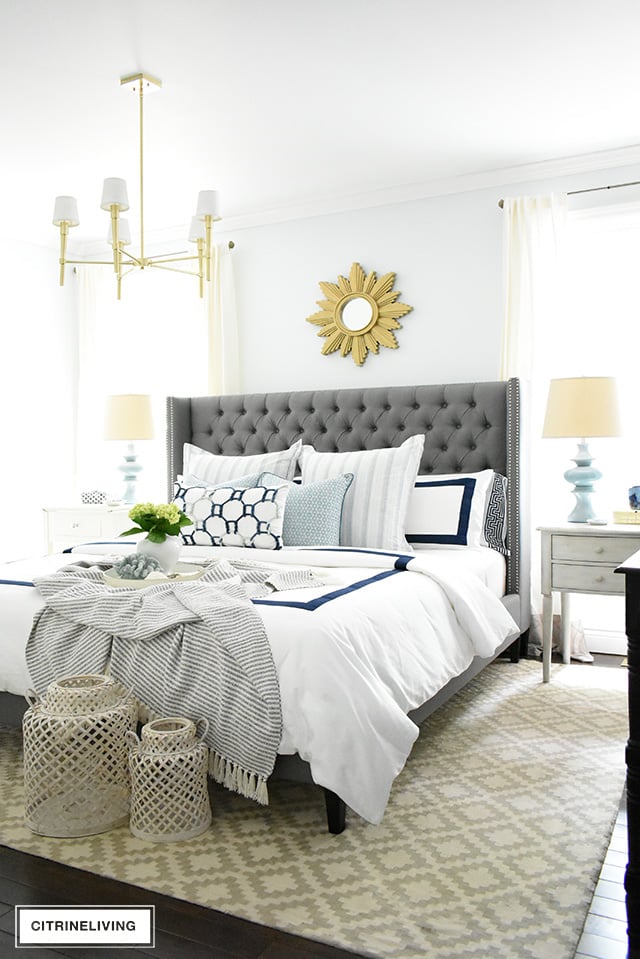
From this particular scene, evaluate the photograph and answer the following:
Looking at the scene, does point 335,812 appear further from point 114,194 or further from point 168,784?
point 114,194

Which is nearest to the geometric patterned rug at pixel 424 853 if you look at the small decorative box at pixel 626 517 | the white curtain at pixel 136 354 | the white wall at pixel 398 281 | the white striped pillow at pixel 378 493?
the white striped pillow at pixel 378 493

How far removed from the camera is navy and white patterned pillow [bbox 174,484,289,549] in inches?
147

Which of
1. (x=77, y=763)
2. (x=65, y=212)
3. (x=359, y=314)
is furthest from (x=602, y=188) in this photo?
(x=77, y=763)

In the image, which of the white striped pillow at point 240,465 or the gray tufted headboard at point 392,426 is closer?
the gray tufted headboard at point 392,426

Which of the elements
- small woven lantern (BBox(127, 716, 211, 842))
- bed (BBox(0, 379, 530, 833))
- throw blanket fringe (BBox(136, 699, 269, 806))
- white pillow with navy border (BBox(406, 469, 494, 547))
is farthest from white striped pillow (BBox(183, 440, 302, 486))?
small woven lantern (BBox(127, 716, 211, 842))

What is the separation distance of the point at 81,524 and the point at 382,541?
2.23 m

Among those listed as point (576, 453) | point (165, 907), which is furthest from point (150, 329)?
point (165, 907)

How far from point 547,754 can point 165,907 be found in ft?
5.05

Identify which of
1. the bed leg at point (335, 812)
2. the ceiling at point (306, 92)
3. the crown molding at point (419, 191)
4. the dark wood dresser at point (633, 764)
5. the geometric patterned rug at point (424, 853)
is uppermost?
the ceiling at point (306, 92)

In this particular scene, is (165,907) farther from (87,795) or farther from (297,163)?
(297,163)

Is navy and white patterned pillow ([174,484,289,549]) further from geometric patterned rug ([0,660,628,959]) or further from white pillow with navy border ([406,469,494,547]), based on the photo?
geometric patterned rug ([0,660,628,959])

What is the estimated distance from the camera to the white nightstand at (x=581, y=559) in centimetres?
368

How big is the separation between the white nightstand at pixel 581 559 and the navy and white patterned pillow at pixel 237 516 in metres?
1.24

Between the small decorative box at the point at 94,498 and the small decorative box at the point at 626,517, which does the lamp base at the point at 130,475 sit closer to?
the small decorative box at the point at 94,498
